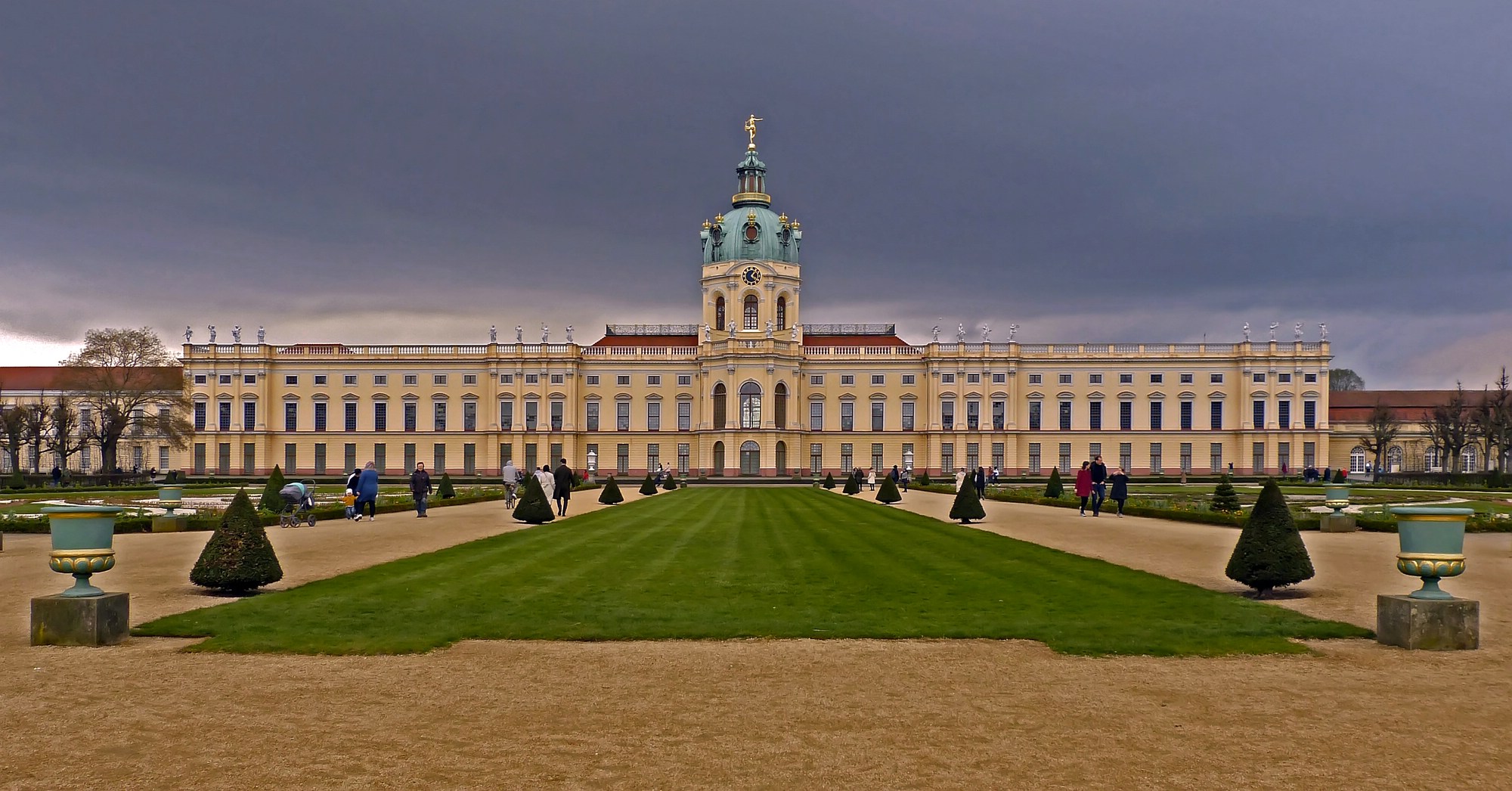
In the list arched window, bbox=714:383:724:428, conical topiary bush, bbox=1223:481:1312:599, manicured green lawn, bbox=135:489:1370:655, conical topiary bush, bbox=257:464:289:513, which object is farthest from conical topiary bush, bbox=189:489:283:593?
arched window, bbox=714:383:724:428

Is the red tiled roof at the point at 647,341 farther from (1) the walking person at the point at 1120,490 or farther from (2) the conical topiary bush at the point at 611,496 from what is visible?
(1) the walking person at the point at 1120,490

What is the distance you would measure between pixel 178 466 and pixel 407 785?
97.4m

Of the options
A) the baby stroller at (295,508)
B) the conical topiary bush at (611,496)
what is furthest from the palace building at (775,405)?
the baby stroller at (295,508)

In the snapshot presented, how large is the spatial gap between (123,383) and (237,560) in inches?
2639

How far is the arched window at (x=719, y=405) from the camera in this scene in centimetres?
8588

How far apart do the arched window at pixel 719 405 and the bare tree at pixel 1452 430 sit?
5226 cm

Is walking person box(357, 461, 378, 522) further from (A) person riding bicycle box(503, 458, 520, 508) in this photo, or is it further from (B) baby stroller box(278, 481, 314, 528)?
(A) person riding bicycle box(503, 458, 520, 508)

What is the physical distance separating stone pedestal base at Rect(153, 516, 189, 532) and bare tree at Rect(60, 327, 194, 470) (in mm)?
46124

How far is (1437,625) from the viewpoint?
1086cm

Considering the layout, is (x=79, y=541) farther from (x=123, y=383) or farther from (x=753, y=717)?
(x=123, y=383)

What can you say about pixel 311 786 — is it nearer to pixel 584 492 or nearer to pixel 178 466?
pixel 584 492

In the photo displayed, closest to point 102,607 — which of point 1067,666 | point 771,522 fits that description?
point 1067,666

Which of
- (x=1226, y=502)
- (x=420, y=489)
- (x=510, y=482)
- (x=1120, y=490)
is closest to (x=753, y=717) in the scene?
(x=420, y=489)

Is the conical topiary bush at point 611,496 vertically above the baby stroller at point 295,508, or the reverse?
the baby stroller at point 295,508
